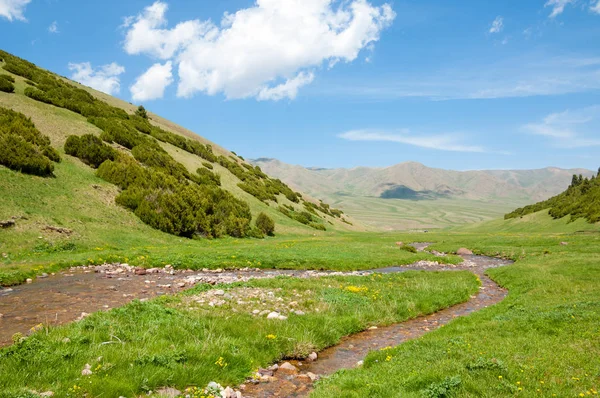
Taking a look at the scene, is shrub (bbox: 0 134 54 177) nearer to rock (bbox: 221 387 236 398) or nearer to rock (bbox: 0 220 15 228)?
rock (bbox: 0 220 15 228)

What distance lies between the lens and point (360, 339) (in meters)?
15.0

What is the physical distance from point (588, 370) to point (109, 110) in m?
75.4

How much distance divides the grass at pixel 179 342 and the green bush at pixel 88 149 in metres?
35.2

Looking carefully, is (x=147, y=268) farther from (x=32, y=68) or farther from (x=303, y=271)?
(x=32, y=68)

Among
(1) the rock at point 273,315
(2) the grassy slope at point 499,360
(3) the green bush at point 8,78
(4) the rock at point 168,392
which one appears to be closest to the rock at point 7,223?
(1) the rock at point 273,315

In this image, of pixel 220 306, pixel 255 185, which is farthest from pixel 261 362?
pixel 255 185

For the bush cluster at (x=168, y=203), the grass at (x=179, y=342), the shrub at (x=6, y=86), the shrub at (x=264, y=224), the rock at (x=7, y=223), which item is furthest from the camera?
the shrub at (x=264, y=224)

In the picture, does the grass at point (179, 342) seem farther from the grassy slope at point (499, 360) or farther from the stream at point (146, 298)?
the grassy slope at point (499, 360)

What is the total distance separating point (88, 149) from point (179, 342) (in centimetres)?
4266

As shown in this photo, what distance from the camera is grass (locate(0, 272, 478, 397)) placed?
8.12 meters

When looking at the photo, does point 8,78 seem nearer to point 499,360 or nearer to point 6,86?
point 6,86

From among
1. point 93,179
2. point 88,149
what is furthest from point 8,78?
point 93,179

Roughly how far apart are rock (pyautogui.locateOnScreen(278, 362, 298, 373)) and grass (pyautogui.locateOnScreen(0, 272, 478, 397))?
0.51 m

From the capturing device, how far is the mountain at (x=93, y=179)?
3253 cm
